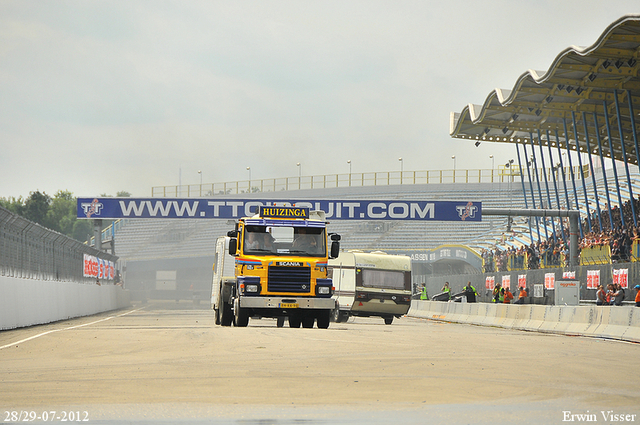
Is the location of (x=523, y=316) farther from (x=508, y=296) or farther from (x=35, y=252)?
(x=35, y=252)

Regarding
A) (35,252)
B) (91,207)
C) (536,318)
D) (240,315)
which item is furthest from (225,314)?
(91,207)

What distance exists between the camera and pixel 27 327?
78.8 ft

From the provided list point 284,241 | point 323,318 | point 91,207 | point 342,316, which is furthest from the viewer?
point 91,207

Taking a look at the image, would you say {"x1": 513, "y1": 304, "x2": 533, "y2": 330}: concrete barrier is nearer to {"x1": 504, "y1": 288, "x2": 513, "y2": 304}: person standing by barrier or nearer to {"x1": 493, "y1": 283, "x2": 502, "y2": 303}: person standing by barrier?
{"x1": 504, "y1": 288, "x2": 513, "y2": 304}: person standing by barrier

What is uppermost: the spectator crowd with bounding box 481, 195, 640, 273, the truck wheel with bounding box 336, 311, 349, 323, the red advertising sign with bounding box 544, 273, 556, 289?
the spectator crowd with bounding box 481, 195, 640, 273

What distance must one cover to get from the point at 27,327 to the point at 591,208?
38357mm

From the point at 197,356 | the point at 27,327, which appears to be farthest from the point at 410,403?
the point at 27,327

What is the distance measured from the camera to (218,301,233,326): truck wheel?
2316 cm

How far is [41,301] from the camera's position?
87.0ft

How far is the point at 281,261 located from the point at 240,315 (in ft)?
6.26

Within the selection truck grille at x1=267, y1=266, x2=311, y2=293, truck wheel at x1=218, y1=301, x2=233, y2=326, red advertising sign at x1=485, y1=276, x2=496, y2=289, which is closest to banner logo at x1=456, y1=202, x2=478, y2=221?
red advertising sign at x1=485, y1=276, x2=496, y2=289

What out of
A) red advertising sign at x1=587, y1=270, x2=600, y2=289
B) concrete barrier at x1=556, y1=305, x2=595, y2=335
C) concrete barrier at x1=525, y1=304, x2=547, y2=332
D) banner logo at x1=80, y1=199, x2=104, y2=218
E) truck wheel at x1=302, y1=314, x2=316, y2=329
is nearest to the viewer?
truck wheel at x1=302, y1=314, x2=316, y2=329

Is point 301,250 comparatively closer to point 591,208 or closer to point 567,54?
point 567,54

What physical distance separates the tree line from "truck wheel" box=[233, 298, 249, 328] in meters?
126
